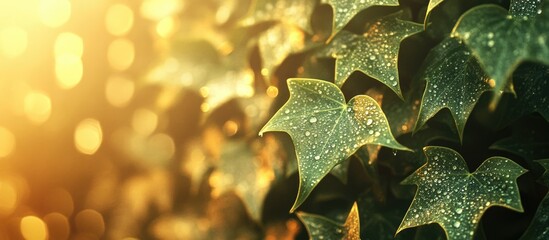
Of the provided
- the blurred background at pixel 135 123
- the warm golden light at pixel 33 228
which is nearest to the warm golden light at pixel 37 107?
the blurred background at pixel 135 123

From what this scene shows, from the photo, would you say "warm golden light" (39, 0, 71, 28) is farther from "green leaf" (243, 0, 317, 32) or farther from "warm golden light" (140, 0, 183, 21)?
"green leaf" (243, 0, 317, 32)

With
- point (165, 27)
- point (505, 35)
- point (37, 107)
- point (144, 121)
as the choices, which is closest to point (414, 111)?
point (505, 35)

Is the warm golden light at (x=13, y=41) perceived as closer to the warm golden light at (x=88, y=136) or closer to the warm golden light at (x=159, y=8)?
the warm golden light at (x=88, y=136)

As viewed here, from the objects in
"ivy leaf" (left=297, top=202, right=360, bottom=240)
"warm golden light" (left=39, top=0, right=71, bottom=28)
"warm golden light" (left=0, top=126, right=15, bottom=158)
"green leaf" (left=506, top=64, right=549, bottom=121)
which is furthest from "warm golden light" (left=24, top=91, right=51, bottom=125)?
"green leaf" (left=506, top=64, right=549, bottom=121)

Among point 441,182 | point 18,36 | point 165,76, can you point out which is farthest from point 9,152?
point 441,182

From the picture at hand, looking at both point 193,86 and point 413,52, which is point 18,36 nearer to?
point 193,86
